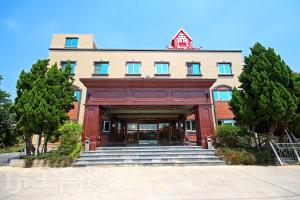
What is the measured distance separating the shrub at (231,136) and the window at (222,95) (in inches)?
299

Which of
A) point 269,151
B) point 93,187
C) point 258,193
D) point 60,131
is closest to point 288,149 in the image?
point 269,151

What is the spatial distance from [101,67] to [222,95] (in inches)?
501

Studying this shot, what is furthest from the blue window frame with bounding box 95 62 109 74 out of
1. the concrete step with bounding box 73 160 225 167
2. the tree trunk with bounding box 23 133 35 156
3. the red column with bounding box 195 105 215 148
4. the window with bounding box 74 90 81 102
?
the concrete step with bounding box 73 160 225 167

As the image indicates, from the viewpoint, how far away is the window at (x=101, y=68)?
17.8 meters

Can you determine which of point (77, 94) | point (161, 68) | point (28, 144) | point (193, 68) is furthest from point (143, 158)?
point (193, 68)

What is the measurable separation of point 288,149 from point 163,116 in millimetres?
8818

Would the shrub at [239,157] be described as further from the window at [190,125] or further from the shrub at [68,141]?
the window at [190,125]

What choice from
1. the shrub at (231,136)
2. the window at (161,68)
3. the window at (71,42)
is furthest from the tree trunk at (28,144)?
the window at (71,42)

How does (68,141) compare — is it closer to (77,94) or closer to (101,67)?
(77,94)

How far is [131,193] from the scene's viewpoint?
4.39 m

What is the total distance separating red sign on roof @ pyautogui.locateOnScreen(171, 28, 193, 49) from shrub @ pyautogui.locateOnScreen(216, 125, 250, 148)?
13.7 m

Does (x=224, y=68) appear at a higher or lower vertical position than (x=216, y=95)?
higher

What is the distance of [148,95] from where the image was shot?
1088 centimetres

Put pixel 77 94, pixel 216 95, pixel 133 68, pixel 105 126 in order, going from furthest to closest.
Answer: pixel 133 68
pixel 216 95
pixel 77 94
pixel 105 126
